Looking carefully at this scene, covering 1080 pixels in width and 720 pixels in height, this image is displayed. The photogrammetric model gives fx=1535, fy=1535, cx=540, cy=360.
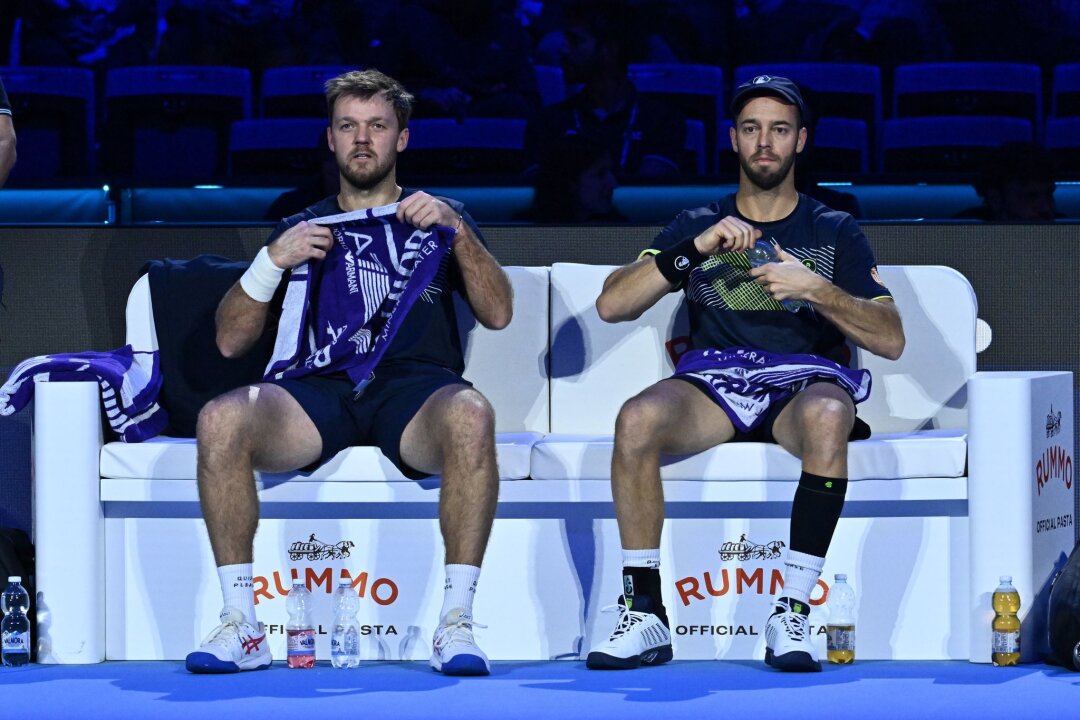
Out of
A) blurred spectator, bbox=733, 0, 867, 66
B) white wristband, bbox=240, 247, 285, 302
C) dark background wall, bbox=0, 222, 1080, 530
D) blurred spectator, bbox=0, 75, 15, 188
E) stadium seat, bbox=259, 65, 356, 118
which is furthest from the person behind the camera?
blurred spectator, bbox=733, 0, 867, 66

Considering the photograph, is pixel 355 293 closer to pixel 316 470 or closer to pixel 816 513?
A: pixel 316 470

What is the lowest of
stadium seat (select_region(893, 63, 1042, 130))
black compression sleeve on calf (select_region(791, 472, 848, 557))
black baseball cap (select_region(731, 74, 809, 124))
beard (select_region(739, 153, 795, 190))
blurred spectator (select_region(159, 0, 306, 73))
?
black compression sleeve on calf (select_region(791, 472, 848, 557))

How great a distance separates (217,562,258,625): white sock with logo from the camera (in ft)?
10.4

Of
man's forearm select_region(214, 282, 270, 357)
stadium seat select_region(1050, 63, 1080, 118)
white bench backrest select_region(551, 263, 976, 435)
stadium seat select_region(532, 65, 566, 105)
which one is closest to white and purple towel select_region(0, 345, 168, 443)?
man's forearm select_region(214, 282, 270, 357)

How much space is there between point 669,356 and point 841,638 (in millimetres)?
944

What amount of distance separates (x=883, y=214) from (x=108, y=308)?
7.64 feet

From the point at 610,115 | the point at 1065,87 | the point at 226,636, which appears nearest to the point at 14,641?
the point at 226,636

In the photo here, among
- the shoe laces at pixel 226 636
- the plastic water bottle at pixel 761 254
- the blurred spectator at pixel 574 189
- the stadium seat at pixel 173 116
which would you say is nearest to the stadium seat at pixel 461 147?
the blurred spectator at pixel 574 189

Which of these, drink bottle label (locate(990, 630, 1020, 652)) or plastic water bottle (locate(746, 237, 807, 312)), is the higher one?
plastic water bottle (locate(746, 237, 807, 312))

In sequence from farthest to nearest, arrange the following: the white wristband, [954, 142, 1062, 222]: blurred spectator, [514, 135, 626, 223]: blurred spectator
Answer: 1. [514, 135, 626, 223]: blurred spectator
2. [954, 142, 1062, 222]: blurred spectator
3. the white wristband

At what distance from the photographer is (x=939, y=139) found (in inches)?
200

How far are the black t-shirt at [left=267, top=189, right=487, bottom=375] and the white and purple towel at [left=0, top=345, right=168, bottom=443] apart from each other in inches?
17.1

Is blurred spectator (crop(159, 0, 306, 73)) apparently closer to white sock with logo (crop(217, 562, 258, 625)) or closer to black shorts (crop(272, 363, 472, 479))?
black shorts (crop(272, 363, 472, 479))

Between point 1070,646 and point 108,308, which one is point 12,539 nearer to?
point 108,308
